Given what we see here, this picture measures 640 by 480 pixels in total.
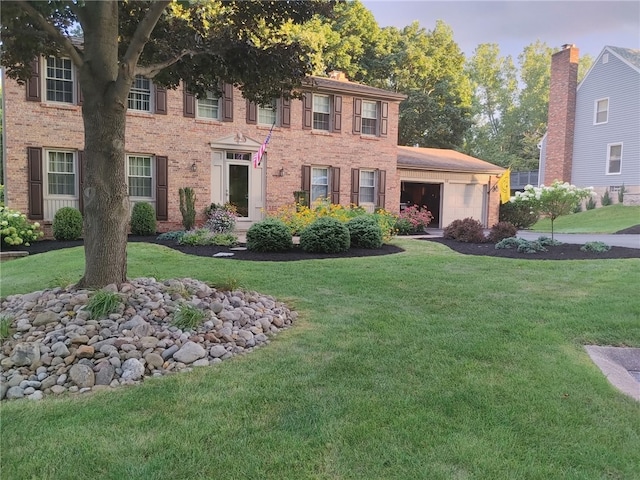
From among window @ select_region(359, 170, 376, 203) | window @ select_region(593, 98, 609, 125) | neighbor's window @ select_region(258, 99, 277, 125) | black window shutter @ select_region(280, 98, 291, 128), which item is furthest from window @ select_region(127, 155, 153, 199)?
window @ select_region(593, 98, 609, 125)

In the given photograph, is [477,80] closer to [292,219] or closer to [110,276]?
[292,219]

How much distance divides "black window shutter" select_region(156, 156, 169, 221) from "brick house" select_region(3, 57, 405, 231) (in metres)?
0.03

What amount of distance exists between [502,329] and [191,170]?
39.5 ft

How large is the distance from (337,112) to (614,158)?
16.4m

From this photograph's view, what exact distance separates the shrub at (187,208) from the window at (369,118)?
23.2 ft

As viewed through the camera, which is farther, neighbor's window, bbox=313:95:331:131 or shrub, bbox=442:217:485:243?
neighbor's window, bbox=313:95:331:131

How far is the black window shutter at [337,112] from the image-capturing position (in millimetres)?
16688

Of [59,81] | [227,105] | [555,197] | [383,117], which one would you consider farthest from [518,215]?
[59,81]

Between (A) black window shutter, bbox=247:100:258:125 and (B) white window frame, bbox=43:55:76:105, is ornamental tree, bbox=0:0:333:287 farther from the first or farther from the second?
(A) black window shutter, bbox=247:100:258:125

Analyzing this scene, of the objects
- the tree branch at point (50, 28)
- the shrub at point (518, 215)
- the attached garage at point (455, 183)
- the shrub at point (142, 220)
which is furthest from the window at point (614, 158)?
the tree branch at point (50, 28)

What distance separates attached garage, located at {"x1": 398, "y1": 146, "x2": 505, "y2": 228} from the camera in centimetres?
1931

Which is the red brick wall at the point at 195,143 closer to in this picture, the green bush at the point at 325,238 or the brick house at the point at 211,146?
the brick house at the point at 211,146

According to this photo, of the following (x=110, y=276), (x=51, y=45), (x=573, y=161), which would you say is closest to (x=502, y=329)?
(x=110, y=276)

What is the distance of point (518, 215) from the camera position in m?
20.7
